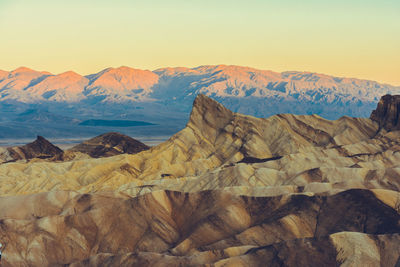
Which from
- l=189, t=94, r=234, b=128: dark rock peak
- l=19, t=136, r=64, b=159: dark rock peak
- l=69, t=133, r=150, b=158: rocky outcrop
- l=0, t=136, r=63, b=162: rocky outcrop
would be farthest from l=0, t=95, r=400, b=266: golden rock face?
l=19, t=136, r=64, b=159: dark rock peak

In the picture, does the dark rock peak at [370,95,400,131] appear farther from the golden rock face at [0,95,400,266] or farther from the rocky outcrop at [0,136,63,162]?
the rocky outcrop at [0,136,63,162]

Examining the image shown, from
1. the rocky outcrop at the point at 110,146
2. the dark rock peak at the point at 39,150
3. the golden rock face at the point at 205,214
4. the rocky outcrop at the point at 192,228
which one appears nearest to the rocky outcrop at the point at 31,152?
the dark rock peak at the point at 39,150

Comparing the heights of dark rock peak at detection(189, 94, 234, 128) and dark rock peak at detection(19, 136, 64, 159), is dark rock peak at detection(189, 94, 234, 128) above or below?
above

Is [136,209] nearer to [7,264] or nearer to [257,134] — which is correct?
[7,264]

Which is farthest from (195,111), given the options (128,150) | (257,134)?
(128,150)

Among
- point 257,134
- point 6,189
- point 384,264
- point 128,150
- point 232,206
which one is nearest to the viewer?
point 384,264
